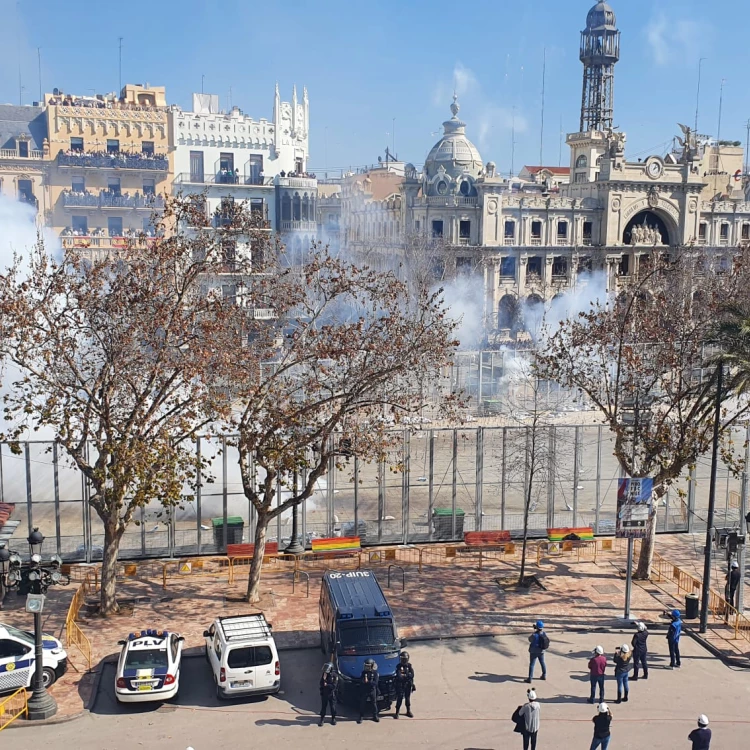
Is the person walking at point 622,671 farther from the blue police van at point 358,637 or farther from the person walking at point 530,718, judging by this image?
the blue police van at point 358,637

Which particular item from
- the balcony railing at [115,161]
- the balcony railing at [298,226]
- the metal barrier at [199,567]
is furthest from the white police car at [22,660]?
the balcony railing at [298,226]

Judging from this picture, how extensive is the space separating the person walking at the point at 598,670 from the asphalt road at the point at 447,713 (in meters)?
0.36

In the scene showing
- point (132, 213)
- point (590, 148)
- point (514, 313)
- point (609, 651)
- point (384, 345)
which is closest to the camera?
point (609, 651)

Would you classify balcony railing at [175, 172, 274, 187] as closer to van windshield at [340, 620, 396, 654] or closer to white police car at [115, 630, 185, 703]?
white police car at [115, 630, 185, 703]

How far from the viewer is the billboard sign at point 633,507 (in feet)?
71.8

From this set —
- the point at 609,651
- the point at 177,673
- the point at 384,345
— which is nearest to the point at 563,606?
the point at 609,651

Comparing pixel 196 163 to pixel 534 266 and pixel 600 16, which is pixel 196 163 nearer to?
pixel 534 266

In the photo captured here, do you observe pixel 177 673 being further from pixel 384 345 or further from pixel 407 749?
pixel 384 345

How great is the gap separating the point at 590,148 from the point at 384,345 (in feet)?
206

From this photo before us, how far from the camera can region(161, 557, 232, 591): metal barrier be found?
25.0 meters

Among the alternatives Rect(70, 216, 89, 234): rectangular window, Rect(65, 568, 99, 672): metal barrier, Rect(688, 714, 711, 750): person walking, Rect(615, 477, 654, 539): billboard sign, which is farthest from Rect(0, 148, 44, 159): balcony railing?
Rect(688, 714, 711, 750): person walking

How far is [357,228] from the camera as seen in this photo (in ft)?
281

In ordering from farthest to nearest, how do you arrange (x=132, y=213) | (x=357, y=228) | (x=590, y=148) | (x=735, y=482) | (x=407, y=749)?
1. (x=357, y=228)
2. (x=590, y=148)
3. (x=132, y=213)
4. (x=735, y=482)
5. (x=407, y=749)

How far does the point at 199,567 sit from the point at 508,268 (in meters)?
52.7
